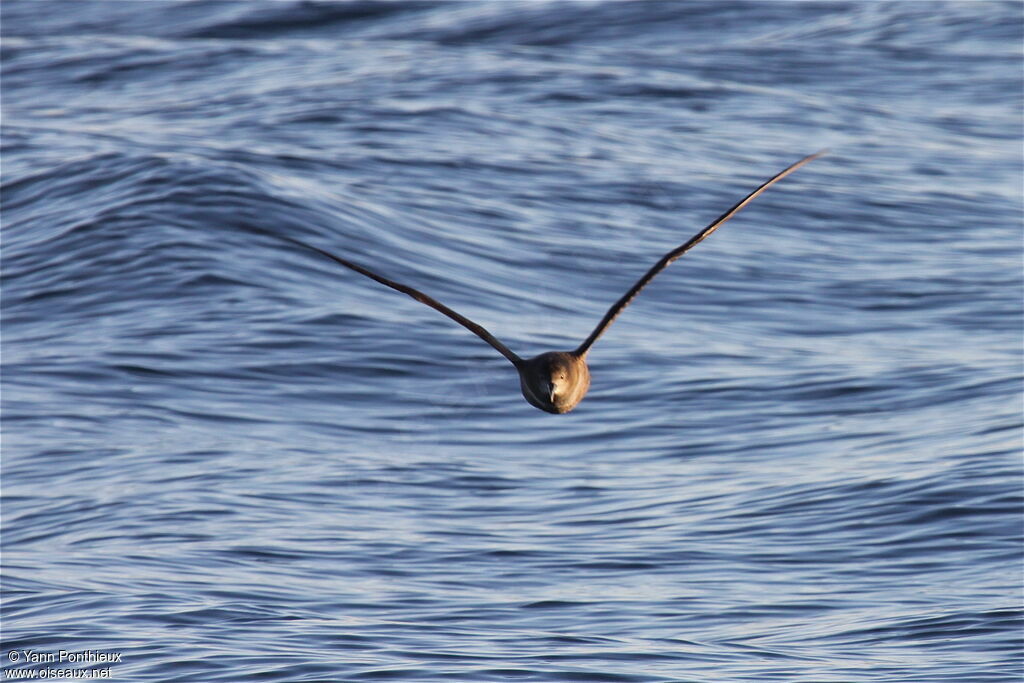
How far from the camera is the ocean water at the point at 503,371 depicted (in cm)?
1080

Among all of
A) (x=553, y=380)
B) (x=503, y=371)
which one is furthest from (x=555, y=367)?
(x=503, y=371)

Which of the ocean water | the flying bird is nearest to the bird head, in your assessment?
the flying bird

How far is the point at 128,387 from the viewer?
50.1 feet

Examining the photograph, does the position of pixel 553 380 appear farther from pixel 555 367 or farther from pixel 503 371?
pixel 503 371

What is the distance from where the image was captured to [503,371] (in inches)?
623

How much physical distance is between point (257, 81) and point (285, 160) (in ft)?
17.4

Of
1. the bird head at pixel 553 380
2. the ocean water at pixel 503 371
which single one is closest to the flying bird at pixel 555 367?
the bird head at pixel 553 380

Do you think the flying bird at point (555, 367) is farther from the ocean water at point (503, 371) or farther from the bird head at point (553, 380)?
the ocean water at point (503, 371)

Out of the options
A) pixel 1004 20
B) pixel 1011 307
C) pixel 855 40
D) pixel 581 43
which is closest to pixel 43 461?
pixel 1011 307

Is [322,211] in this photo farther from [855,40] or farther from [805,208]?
[855,40]

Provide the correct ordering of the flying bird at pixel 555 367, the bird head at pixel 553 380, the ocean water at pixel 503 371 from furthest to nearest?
the ocean water at pixel 503 371, the bird head at pixel 553 380, the flying bird at pixel 555 367

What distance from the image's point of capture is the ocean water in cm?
1080

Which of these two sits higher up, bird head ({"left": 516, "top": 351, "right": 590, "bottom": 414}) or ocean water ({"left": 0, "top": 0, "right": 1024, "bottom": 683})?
bird head ({"left": 516, "top": 351, "right": 590, "bottom": 414})

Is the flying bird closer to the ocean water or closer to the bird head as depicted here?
the bird head
